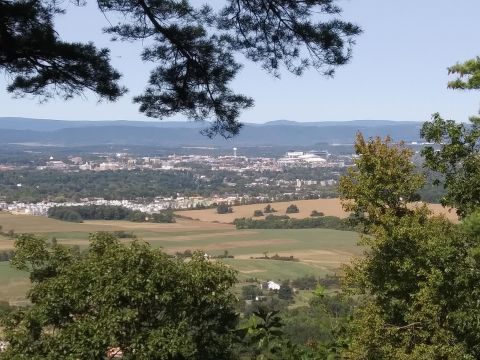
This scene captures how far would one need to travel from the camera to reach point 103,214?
146ft

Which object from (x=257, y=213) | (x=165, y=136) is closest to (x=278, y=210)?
(x=257, y=213)

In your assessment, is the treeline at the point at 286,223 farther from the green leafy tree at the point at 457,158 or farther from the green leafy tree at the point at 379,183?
the green leafy tree at the point at 457,158

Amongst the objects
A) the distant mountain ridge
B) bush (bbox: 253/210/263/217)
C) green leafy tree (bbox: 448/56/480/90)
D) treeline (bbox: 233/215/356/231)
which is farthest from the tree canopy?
the distant mountain ridge

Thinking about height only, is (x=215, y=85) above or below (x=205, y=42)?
below

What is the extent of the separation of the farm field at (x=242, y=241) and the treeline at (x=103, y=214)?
6.87 feet

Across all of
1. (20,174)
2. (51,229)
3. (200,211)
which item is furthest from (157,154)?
(51,229)

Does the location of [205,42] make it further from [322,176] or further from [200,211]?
[322,176]

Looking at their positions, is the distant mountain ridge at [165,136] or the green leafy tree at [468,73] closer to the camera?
the green leafy tree at [468,73]

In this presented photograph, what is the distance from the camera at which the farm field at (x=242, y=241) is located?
89.1 ft

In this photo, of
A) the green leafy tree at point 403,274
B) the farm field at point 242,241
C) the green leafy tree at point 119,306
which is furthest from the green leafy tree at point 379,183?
the farm field at point 242,241

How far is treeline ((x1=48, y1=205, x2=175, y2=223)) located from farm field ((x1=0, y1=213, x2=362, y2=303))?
82.4 inches

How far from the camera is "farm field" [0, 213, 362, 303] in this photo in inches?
1069

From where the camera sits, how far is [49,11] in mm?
4469

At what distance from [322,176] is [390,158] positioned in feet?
234
